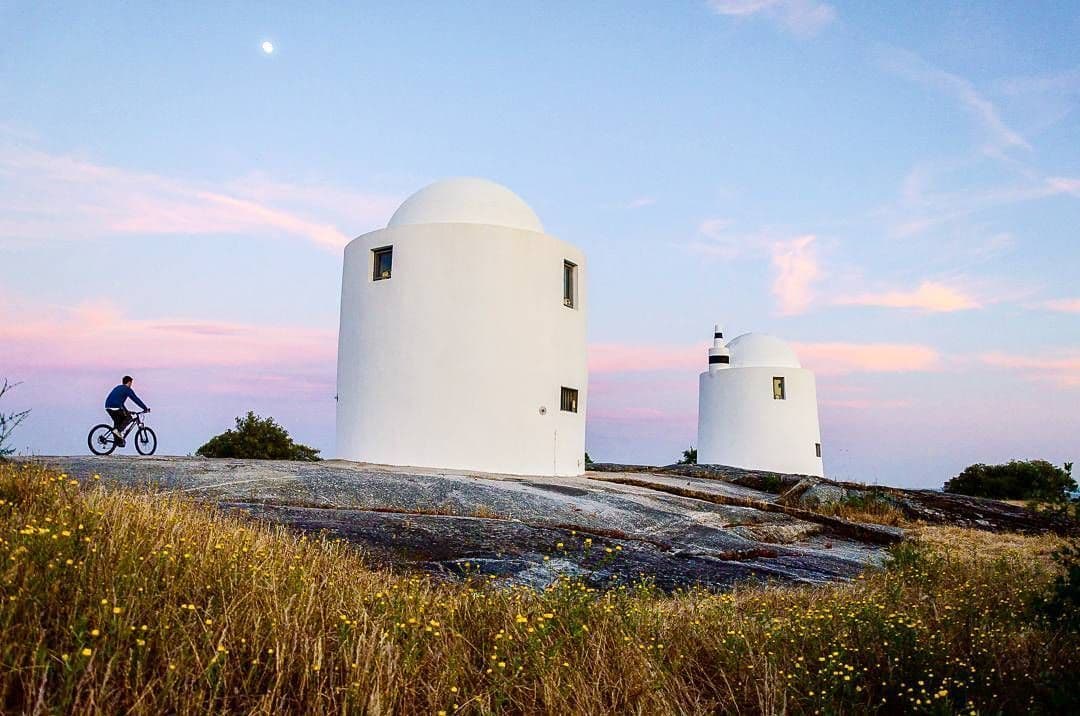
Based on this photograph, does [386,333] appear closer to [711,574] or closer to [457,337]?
[457,337]

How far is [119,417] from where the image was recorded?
17.2 metres

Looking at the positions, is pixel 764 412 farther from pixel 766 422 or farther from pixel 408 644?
pixel 408 644

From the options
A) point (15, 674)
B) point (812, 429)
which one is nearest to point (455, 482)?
point (15, 674)

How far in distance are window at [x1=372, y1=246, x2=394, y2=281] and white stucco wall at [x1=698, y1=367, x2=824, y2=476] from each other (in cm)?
1951

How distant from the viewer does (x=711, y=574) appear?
8773 mm

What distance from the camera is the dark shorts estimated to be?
675 inches

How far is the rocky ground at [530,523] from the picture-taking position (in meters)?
8.26

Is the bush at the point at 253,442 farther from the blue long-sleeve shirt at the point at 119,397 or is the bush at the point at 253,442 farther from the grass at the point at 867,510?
the grass at the point at 867,510

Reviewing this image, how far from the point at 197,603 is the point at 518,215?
17.1m

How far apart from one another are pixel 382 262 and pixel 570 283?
4791 millimetres

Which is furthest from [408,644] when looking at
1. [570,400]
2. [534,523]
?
[570,400]

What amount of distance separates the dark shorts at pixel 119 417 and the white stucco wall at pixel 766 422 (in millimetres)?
24490

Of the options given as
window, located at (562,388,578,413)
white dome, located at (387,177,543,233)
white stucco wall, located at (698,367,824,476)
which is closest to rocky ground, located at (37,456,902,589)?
window, located at (562,388,578,413)

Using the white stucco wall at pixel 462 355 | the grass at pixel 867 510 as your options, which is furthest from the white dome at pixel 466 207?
the grass at pixel 867 510
